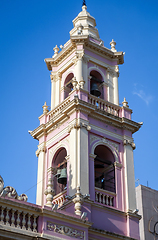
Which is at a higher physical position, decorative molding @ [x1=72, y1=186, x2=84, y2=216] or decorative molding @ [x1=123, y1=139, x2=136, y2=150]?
decorative molding @ [x1=123, y1=139, x2=136, y2=150]

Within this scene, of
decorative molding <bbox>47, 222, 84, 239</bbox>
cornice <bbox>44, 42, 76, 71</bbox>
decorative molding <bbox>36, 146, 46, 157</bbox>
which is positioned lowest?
decorative molding <bbox>47, 222, 84, 239</bbox>

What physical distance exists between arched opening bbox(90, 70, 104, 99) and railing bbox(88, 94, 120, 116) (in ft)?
3.55

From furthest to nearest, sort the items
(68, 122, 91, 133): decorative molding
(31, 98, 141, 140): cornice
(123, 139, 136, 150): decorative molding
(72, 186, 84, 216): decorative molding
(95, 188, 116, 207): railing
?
(123, 139, 136, 150): decorative molding, (31, 98, 141, 140): cornice, (68, 122, 91, 133): decorative molding, (95, 188, 116, 207): railing, (72, 186, 84, 216): decorative molding

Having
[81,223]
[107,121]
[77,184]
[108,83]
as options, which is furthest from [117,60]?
[81,223]

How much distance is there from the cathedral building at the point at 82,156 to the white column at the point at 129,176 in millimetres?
42

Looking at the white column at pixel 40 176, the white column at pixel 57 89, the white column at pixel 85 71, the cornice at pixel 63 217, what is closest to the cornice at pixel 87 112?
the white column at pixel 40 176

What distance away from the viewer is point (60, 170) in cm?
2111

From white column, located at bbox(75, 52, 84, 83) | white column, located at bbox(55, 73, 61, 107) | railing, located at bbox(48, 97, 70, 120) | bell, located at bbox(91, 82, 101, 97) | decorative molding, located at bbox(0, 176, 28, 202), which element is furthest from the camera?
white column, located at bbox(55, 73, 61, 107)

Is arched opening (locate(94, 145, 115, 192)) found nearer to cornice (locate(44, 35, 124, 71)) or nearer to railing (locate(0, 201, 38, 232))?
cornice (locate(44, 35, 124, 71))

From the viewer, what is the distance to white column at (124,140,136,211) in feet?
67.7

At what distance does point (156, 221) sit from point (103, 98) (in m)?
8.63

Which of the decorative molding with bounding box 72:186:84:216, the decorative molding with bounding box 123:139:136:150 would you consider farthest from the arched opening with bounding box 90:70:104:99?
the decorative molding with bounding box 72:186:84:216

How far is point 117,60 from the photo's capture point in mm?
24984

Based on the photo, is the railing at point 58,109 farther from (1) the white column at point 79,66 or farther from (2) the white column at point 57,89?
(1) the white column at point 79,66
